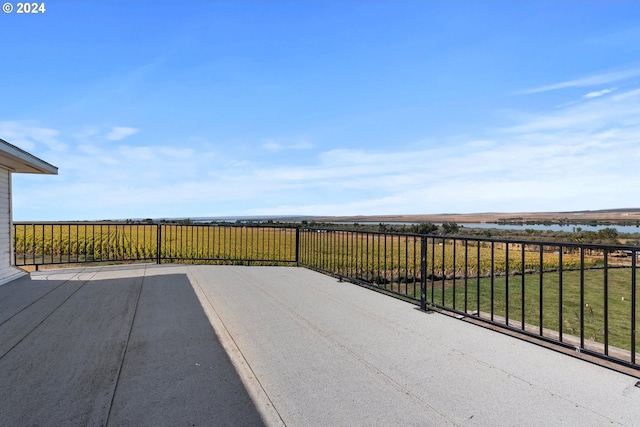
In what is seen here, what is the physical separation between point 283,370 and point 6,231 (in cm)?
729

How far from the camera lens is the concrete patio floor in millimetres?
1681

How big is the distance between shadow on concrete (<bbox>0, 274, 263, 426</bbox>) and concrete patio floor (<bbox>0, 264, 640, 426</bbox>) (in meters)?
0.01

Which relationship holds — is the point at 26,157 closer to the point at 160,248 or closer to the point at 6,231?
the point at 6,231

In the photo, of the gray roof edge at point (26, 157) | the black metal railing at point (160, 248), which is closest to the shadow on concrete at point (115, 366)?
the gray roof edge at point (26, 157)

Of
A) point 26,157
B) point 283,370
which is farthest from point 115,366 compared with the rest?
point 26,157

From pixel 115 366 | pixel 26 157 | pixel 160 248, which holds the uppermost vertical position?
pixel 26 157

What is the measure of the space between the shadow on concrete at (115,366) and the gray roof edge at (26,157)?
Answer: 219 centimetres

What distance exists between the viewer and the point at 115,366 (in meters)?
2.28

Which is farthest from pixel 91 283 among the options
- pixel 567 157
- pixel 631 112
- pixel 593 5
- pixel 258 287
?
pixel 567 157

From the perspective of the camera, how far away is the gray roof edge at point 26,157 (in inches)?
180

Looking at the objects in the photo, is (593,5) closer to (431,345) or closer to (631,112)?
(631,112)

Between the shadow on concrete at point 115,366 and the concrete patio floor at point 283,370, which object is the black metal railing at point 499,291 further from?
the shadow on concrete at point 115,366

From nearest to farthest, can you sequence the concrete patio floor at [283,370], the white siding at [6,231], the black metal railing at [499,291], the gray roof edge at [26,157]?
the concrete patio floor at [283,370] < the black metal railing at [499,291] < the gray roof edge at [26,157] < the white siding at [6,231]

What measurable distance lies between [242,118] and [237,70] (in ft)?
9.82
